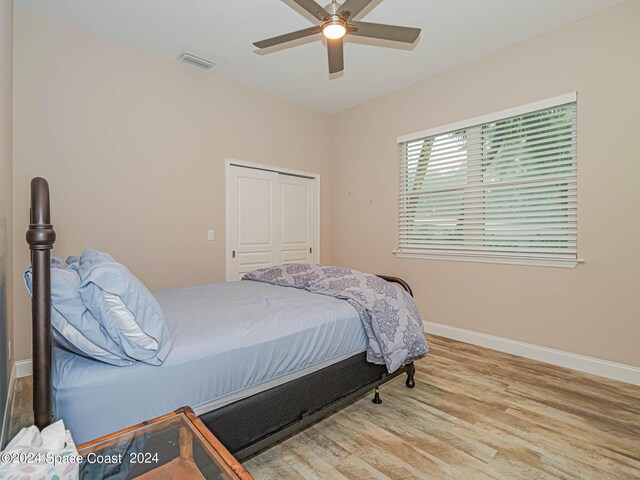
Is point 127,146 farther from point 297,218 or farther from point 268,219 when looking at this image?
point 297,218

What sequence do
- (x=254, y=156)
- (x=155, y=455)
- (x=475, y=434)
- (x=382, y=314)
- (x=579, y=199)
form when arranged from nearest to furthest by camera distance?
(x=155, y=455), (x=475, y=434), (x=382, y=314), (x=579, y=199), (x=254, y=156)

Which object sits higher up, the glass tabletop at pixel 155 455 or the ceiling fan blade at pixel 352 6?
the ceiling fan blade at pixel 352 6

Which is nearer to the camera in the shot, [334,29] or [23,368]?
[334,29]

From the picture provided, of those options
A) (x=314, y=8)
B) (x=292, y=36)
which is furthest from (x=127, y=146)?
(x=314, y=8)

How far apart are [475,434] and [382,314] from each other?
32.5 inches

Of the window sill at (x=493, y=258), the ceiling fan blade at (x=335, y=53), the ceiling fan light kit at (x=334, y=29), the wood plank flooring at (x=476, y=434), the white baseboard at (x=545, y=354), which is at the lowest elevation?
the wood plank flooring at (x=476, y=434)

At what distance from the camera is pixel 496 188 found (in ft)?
10.8

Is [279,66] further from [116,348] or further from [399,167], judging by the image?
[116,348]

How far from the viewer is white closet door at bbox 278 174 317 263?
452 cm

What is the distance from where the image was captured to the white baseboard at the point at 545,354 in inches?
102

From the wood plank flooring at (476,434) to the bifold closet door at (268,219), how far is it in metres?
2.34

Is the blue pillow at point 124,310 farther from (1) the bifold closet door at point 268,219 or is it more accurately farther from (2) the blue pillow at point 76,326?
(1) the bifold closet door at point 268,219

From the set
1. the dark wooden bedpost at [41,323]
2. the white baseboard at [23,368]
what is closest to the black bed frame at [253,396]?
the dark wooden bedpost at [41,323]

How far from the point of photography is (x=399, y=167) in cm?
411
